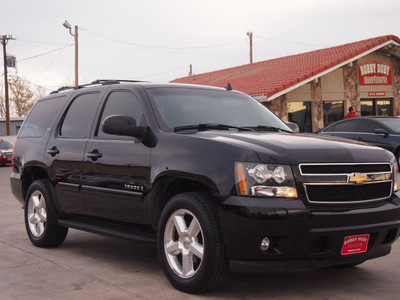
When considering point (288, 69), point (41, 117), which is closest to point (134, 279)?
point (41, 117)

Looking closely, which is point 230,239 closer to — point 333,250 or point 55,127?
point 333,250

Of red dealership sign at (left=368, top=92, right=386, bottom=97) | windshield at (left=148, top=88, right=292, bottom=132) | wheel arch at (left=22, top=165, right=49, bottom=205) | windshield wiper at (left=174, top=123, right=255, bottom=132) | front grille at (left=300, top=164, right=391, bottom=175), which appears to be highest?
red dealership sign at (left=368, top=92, right=386, bottom=97)

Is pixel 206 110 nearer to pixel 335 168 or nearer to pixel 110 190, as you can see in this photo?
pixel 110 190

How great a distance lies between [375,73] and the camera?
26719 millimetres

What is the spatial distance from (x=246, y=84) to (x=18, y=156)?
20.0 m

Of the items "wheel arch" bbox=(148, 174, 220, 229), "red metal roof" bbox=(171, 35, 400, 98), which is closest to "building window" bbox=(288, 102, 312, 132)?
"red metal roof" bbox=(171, 35, 400, 98)

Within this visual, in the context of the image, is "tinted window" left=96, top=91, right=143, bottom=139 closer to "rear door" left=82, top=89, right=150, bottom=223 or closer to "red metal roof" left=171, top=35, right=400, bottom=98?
"rear door" left=82, top=89, right=150, bottom=223

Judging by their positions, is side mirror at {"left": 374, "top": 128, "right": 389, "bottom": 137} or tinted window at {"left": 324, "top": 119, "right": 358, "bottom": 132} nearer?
side mirror at {"left": 374, "top": 128, "right": 389, "bottom": 137}

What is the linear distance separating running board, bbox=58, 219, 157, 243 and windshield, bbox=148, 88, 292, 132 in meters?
0.95

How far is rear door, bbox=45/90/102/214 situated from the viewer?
5914 millimetres

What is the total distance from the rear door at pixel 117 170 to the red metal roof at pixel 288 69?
674 inches

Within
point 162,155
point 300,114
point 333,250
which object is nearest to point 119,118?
point 162,155

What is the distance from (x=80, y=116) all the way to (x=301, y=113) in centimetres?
1965

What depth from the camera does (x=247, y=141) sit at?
446 centimetres
